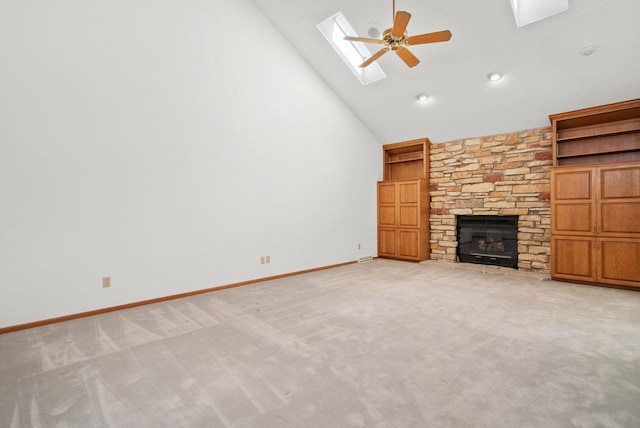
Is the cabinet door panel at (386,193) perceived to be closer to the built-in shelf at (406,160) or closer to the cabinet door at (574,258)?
the built-in shelf at (406,160)

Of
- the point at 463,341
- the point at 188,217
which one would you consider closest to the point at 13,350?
the point at 188,217

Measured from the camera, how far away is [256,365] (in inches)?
86.0

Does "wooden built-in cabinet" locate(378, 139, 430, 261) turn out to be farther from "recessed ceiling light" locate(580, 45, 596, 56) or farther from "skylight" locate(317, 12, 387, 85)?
"recessed ceiling light" locate(580, 45, 596, 56)

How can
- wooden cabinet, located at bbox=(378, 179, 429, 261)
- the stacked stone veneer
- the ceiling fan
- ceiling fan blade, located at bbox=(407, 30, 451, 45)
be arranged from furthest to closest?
wooden cabinet, located at bbox=(378, 179, 429, 261), the stacked stone veneer, ceiling fan blade, located at bbox=(407, 30, 451, 45), the ceiling fan

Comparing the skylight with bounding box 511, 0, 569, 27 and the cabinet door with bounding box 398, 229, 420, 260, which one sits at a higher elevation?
the skylight with bounding box 511, 0, 569, 27

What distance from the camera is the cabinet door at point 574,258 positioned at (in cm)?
441

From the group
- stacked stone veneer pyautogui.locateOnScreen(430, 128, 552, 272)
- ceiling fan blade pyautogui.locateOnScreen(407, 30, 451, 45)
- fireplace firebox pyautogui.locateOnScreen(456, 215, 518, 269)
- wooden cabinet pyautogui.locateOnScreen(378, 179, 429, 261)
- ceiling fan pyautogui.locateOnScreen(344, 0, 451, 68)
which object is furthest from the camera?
wooden cabinet pyautogui.locateOnScreen(378, 179, 429, 261)

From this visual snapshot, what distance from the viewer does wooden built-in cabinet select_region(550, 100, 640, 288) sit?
4152 millimetres

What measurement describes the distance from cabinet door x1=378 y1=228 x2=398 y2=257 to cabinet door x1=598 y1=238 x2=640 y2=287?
10.9 feet

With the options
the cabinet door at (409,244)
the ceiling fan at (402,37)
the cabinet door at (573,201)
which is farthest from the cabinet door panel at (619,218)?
the ceiling fan at (402,37)

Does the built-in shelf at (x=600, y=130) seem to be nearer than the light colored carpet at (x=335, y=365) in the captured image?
No

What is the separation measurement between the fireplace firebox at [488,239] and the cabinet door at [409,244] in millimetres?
835

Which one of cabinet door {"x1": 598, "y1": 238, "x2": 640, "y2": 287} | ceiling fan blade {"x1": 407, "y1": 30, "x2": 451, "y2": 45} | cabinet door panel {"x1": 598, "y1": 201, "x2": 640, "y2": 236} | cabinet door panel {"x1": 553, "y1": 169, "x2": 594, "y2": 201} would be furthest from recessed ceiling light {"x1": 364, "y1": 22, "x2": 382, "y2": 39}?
cabinet door {"x1": 598, "y1": 238, "x2": 640, "y2": 287}

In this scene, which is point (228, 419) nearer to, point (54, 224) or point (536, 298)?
point (54, 224)
